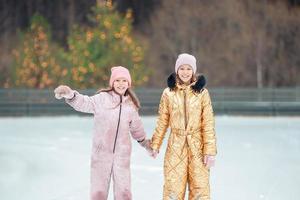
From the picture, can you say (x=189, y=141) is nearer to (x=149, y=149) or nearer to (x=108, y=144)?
(x=149, y=149)

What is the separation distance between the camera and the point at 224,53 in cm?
2798

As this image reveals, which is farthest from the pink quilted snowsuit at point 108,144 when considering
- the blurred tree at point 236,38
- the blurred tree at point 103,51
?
the blurred tree at point 236,38

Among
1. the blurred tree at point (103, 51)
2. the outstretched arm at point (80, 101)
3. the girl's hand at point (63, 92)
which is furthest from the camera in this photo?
the blurred tree at point (103, 51)

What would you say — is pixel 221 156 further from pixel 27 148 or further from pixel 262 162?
pixel 27 148

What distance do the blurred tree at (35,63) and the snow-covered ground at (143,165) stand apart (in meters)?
10.1

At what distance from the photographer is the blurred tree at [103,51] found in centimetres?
2261

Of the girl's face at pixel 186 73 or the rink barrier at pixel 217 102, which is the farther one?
the rink barrier at pixel 217 102

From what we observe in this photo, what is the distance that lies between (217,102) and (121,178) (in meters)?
14.9

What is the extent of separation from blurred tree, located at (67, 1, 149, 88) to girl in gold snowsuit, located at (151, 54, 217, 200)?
17.6m

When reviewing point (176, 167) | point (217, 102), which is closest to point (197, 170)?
point (176, 167)

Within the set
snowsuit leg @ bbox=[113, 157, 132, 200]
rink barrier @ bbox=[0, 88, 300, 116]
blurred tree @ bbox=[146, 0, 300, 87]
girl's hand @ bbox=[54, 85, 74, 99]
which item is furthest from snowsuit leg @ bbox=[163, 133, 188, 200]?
blurred tree @ bbox=[146, 0, 300, 87]

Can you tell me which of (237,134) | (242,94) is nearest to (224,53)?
(242,94)

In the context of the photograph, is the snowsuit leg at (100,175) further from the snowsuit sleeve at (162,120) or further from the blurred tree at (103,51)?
the blurred tree at (103,51)

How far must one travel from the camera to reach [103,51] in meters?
22.6
